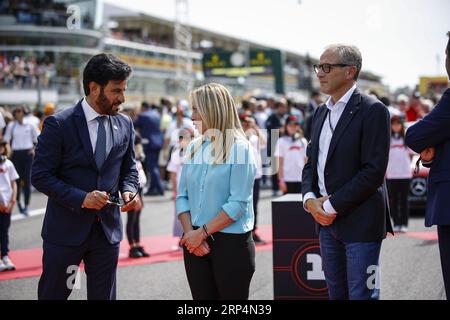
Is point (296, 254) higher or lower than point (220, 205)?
lower

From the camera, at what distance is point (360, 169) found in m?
4.09

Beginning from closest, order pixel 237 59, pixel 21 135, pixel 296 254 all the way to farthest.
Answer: pixel 296 254
pixel 21 135
pixel 237 59

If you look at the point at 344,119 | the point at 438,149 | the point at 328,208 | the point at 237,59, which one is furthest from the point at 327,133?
the point at 237,59

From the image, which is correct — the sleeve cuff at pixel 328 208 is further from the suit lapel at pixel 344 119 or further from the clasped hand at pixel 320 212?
the suit lapel at pixel 344 119

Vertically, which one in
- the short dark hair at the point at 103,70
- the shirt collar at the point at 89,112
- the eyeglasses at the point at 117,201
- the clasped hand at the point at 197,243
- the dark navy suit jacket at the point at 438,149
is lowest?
the clasped hand at the point at 197,243

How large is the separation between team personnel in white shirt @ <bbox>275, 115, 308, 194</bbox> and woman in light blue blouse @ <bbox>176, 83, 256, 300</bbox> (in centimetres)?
617

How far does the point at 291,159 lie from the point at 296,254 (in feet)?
16.0

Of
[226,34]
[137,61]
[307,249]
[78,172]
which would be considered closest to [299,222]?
[307,249]

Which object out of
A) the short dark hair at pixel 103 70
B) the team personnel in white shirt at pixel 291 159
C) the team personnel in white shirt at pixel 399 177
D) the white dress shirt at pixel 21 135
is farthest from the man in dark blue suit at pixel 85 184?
the white dress shirt at pixel 21 135

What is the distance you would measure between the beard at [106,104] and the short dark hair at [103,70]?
80 mm

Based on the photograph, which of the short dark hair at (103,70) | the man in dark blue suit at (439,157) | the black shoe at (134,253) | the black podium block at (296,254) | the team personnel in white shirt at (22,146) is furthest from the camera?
the team personnel in white shirt at (22,146)

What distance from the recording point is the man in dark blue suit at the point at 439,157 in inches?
151

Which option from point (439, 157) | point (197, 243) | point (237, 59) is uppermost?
point (237, 59)

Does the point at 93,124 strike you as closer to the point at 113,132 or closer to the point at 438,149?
the point at 113,132
